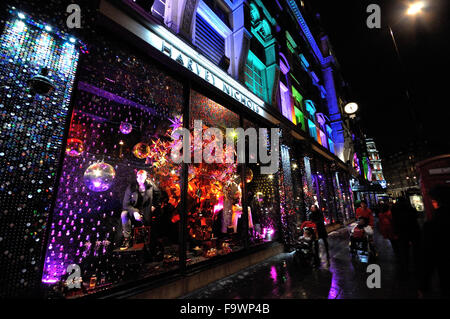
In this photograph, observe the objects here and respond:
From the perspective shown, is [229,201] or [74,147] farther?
[229,201]

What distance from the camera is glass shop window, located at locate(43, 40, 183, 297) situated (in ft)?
13.1

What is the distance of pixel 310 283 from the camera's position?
14.5 feet

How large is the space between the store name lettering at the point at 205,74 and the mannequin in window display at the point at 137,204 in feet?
10.9

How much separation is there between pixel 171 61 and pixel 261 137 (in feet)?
16.6

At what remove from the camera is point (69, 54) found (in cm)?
302

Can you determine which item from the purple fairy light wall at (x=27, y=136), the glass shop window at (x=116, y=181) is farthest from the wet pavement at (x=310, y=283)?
the purple fairy light wall at (x=27, y=136)

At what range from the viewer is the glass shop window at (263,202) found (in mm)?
7922

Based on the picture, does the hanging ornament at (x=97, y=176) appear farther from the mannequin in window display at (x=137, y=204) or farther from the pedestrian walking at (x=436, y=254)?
the pedestrian walking at (x=436, y=254)

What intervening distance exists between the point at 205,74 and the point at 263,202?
235 inches

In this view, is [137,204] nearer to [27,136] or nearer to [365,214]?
[27,136]

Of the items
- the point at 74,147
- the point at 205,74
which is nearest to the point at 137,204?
the point at 74,147

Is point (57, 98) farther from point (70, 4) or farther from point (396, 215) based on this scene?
point (396, 215)
